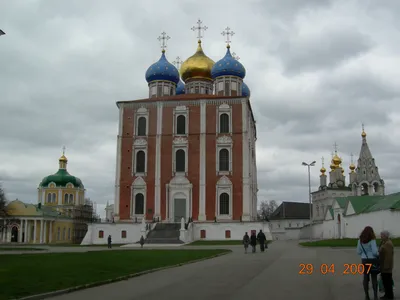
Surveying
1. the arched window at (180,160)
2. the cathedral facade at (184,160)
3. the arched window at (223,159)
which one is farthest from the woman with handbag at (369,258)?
the arched window at (180,160)

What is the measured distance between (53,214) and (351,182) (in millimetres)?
50230

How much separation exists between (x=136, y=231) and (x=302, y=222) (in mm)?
65538

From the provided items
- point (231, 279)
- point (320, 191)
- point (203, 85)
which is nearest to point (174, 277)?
point (231, 279)

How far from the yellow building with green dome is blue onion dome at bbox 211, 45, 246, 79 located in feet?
108

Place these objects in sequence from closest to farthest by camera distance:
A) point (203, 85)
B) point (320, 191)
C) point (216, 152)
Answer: point (216, 152) < point (203, 85) < point (320, 191)

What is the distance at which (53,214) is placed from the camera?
81625 millimetres

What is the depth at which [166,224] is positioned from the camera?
48781 millimetres

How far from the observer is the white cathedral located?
4750 centimetres

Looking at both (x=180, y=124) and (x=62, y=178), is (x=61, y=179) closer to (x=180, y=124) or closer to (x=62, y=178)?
(x=62, y=178)

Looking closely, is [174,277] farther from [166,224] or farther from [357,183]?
[357,183]

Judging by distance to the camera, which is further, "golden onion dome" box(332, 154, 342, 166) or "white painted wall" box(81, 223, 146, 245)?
"golden onion dome" box(332, 154, 342, 166)

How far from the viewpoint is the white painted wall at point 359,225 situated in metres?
44.9
